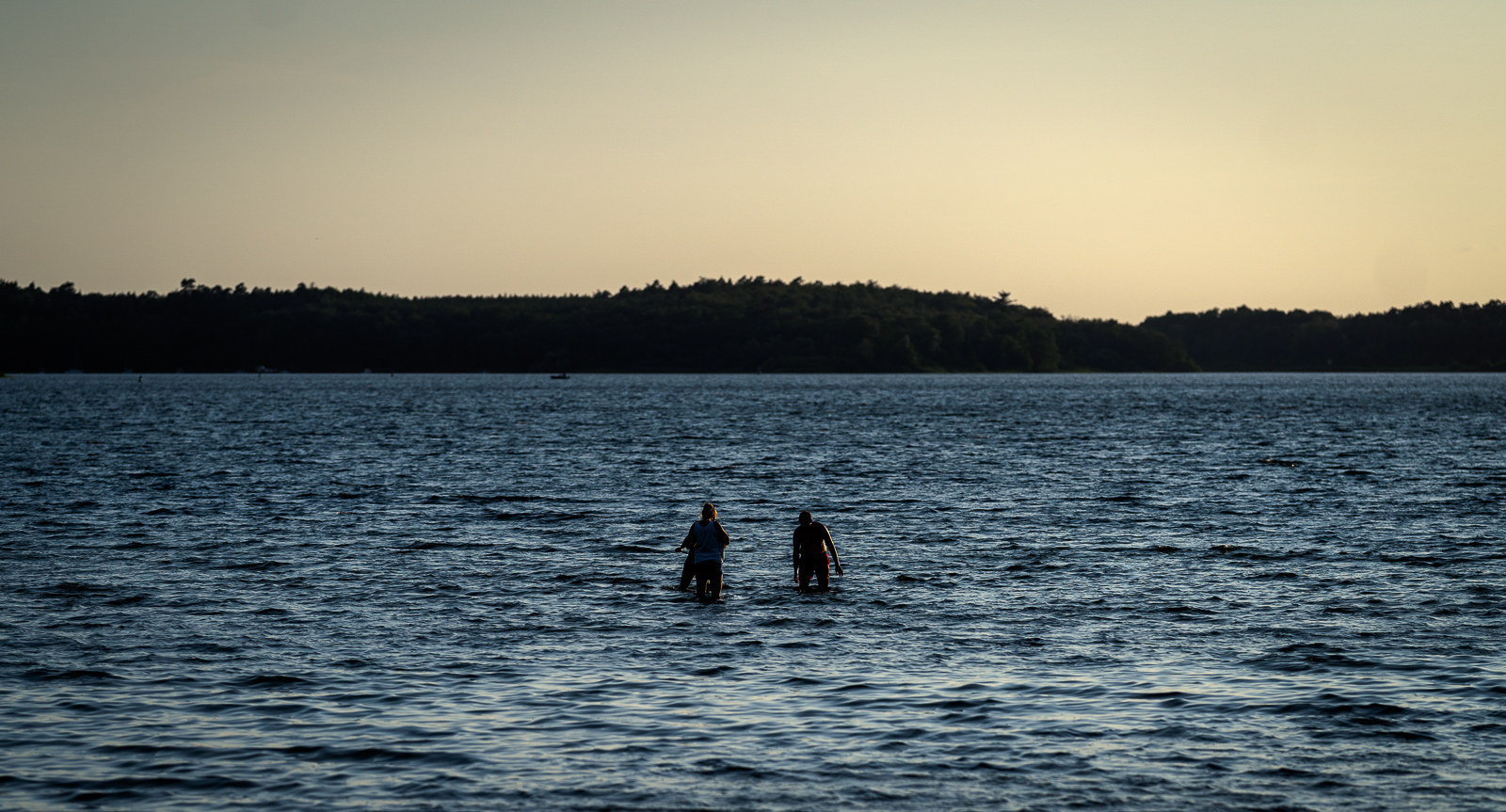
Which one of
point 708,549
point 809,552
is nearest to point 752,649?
point 708,549

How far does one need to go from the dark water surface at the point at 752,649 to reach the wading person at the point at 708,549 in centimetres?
66

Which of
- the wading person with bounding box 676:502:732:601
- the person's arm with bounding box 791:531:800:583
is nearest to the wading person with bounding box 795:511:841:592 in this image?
the person's arm with bounding box 791:531:800:583

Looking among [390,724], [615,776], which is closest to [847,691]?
[615,776]

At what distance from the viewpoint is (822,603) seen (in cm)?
2489

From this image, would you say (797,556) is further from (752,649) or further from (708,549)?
(752,649)

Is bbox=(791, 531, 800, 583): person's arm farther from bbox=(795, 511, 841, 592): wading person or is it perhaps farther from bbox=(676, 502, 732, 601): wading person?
bbox=(676, 502, 732, 601): wading person

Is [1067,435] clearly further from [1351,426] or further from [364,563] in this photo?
[364,563]

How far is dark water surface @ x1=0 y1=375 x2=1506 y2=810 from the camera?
46.5 ft

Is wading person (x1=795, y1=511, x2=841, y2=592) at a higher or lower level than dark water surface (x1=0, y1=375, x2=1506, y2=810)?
higher

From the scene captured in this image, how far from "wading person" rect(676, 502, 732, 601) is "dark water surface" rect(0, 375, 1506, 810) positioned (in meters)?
0.66

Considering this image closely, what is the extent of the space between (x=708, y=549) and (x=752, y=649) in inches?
171

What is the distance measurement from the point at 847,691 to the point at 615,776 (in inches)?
179

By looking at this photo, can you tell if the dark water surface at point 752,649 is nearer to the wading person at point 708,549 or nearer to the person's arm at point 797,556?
the person's arm at point 797,556

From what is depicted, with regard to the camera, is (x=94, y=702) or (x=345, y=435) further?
(x=345, y=435)
